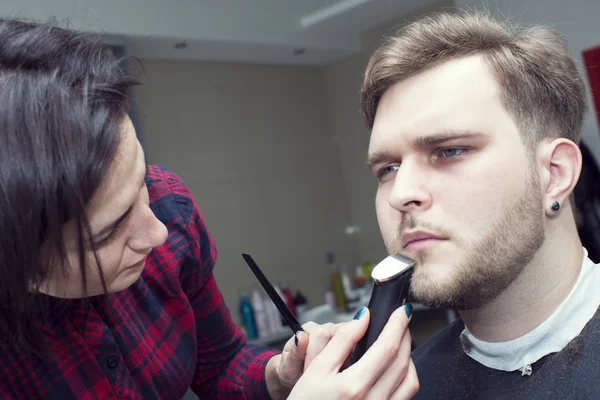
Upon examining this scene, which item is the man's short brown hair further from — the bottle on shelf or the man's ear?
the bottle on shelf

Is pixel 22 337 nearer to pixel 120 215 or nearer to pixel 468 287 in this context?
pixel 120 215

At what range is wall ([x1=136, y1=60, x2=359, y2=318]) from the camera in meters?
3.61

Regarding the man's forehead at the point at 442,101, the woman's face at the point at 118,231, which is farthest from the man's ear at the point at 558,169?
the woman's face at the point at 118,231

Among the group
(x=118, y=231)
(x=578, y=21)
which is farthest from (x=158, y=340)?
(x=578, y=21)

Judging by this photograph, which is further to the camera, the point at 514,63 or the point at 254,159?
the point at 254,159

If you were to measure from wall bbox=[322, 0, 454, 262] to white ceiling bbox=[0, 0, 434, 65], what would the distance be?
9 centimetres

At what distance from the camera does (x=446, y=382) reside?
134 cm

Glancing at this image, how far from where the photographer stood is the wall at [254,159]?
361cm

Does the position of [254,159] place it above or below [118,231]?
above

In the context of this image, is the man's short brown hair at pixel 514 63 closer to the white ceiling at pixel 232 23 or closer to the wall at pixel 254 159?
the white ceiling at pixel 232 23

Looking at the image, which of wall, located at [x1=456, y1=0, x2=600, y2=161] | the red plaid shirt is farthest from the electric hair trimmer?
wall, located at [x1=456, y1=0, x2=600, y2=161]

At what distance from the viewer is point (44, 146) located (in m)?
0.90

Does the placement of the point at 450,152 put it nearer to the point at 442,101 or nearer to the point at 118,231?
the point at 442,101

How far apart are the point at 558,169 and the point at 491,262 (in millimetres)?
231
